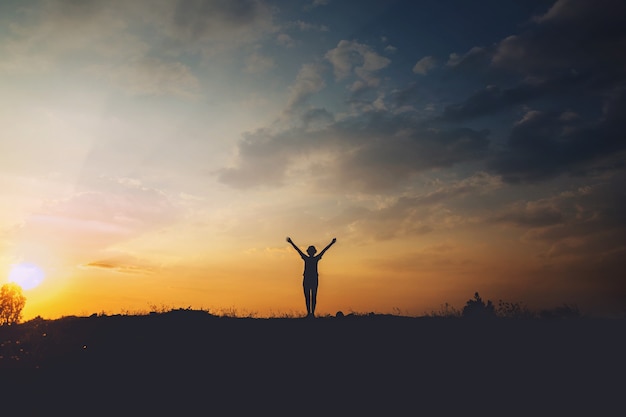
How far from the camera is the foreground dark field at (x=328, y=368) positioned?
9.28 metres

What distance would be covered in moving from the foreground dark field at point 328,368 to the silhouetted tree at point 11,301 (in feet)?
150

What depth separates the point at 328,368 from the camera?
11055 millimetres

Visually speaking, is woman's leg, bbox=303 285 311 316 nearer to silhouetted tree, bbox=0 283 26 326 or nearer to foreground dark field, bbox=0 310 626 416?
foreground dark field, bbox=0 310 626 416

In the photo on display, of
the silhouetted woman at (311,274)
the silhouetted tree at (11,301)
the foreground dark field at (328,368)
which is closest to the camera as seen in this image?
the foreground dark field at (328,368)

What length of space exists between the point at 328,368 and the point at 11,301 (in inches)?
2260

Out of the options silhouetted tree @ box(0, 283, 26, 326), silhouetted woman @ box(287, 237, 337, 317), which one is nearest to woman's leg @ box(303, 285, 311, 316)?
silhouetted woman @ box(287, 237, 337, 317)

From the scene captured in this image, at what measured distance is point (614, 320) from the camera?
566 inches

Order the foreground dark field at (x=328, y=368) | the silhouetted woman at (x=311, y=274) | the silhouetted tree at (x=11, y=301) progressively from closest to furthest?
the foreground dark field at (x=328, y=368), the silhouetted woman at (x=311, y=274), the silhouetted tree at (x=11, y=301)

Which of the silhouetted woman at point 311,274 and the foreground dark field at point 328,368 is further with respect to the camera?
the silhouetted woman at point 311,274

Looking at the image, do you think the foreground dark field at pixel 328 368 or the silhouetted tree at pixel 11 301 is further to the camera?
the silhouetted tree at pixel 11 301

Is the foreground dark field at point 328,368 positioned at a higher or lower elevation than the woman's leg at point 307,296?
lower

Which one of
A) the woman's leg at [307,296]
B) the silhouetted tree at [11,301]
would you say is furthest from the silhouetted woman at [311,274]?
the silhouetted tree at [11,301]

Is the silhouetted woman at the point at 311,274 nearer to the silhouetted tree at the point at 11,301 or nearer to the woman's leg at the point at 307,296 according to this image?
the woman's leg at the point at 307,296

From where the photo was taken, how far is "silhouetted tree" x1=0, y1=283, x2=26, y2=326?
52.1m
